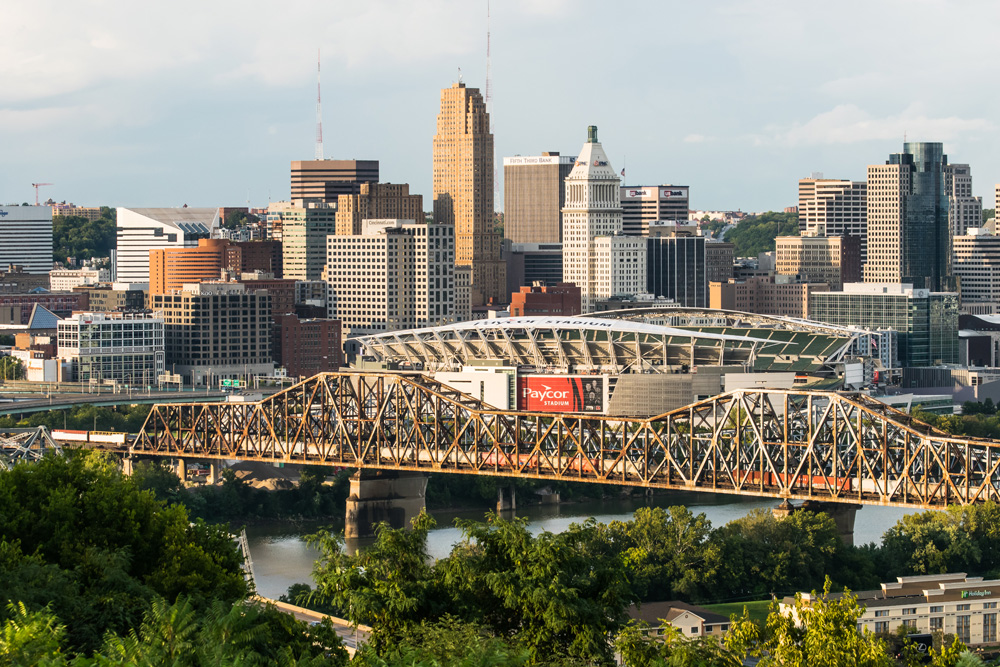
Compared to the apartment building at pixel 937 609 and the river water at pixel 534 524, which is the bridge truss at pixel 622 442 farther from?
the apartment building at pixel 937 609

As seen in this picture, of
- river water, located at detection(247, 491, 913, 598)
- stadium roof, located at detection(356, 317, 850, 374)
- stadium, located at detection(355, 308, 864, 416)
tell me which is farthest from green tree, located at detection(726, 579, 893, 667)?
stadium roof, located at detection(356, 317, 850, 374)

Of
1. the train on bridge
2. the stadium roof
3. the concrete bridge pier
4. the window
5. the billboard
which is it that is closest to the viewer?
the window

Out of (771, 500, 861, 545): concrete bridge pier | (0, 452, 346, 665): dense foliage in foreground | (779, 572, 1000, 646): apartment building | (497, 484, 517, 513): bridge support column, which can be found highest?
(0, 452, 346, 665): dense foliage in foreground

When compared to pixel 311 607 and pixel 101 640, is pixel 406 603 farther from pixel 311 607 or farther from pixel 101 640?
pixel 311 607

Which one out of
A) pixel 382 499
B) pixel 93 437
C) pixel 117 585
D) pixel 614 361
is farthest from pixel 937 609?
pixel 614 361

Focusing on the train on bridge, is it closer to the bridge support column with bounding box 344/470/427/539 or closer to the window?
the bridge support column with bounding box 344/470/427/539

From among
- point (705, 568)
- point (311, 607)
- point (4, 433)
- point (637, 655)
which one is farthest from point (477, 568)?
point (4, 433)

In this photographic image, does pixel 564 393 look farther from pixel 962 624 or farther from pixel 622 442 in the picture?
pixel 962 624
